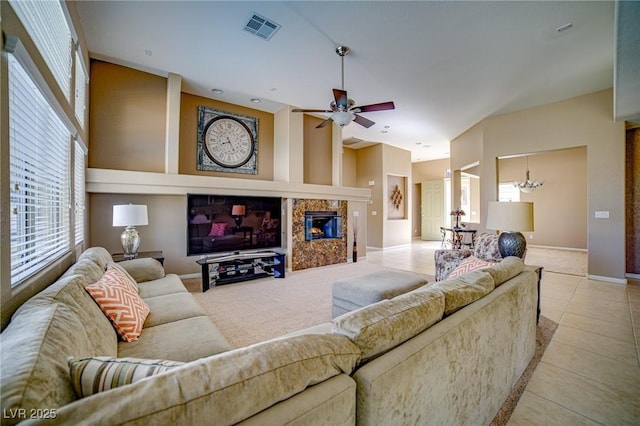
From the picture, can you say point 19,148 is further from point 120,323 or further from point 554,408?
point 554,408

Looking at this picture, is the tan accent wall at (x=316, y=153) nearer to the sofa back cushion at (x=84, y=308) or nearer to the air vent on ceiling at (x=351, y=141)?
the air vent on ceiling at (x=351, y=141)

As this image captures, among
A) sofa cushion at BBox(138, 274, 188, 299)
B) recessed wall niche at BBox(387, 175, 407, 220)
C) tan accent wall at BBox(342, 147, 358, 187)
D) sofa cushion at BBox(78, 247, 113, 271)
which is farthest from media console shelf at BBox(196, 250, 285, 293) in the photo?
recessed wall niche at BBox(387, 175, 407, 220)

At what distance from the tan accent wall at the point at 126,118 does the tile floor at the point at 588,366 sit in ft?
17.1

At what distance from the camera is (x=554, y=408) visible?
1.68m

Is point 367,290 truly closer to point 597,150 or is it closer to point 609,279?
point 609,279

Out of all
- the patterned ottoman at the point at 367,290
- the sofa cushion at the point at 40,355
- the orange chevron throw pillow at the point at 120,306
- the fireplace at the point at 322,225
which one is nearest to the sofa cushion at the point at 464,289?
the patterned ottoman at the point at 367,290

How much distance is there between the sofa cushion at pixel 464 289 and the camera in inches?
52.7

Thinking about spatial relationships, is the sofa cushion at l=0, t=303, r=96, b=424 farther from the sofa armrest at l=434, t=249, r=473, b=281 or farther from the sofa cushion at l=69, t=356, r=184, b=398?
the sofa armrest at l=434, t=249, r=473, b=281

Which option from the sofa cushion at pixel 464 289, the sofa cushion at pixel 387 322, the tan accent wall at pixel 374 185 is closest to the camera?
the sofa cushion at pixel 387 322

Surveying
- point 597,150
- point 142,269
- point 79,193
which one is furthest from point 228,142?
point 597,150

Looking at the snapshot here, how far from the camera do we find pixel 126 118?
410 cm

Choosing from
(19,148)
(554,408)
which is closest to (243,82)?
(19,148)

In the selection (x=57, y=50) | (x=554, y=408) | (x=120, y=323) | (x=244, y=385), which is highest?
(x=57, y=50)

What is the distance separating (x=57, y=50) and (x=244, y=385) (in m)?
2.91
